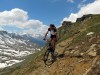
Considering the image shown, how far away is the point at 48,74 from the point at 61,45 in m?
7.74

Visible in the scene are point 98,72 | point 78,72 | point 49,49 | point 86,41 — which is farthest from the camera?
point 86,41

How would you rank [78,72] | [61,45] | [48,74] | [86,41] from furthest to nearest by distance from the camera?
1. [61,45]
2. [86,41]
3. [48,74]
4. [78,72]

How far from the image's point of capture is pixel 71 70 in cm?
2459

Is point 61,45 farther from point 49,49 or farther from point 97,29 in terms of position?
point 49,49

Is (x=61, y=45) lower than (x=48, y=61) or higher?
higher

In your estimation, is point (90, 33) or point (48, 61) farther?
point (90, 33)

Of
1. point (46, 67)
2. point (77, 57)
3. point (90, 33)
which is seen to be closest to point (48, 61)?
point (46, 67)

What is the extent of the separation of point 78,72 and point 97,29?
10.5 m

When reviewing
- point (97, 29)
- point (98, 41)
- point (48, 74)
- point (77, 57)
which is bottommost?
point (48, 74)

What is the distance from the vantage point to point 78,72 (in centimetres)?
2334

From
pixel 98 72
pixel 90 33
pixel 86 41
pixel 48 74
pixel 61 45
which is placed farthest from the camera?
pixel 61 45

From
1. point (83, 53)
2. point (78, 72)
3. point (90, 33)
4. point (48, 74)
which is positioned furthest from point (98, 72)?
point (90, 33)

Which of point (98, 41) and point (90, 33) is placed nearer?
point (98, 41)

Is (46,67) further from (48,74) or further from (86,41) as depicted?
(86,41)
